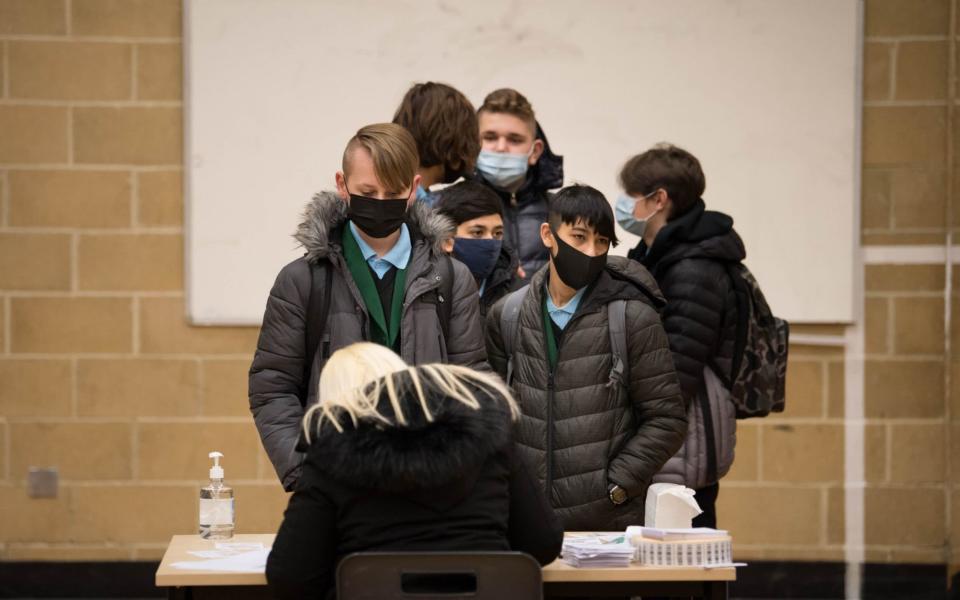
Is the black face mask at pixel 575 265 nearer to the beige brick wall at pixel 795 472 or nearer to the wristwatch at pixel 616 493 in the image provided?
the wristwatch at pixel 616 493

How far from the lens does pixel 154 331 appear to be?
210 inches

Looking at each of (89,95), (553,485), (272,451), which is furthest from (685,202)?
(89,95)

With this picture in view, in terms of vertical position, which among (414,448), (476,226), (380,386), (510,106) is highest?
(510,106)

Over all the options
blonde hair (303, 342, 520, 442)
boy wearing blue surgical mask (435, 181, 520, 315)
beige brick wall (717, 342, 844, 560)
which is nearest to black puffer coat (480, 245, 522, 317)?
boy wearing blue surgical mask (435, 181, 520, 315)

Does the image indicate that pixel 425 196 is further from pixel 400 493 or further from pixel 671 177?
pixel 400 493

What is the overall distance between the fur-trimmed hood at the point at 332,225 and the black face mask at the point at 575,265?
29 cm

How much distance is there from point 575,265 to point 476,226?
42cm

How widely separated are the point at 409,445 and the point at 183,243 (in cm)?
324

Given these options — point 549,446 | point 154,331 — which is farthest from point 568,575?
point 154,331

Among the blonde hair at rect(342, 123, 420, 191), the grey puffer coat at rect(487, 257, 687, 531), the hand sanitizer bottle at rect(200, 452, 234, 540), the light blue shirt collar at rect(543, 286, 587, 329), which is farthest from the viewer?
the light blue shirt collar at rect(543, 286, 587, 329)

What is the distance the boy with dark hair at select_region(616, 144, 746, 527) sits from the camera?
3.69 metres

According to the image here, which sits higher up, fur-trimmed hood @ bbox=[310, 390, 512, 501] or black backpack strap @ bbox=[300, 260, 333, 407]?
black backpack strap @ bbox=[300, 260, 333, 407]

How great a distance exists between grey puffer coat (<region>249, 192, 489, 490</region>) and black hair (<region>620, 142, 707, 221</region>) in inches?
36.2

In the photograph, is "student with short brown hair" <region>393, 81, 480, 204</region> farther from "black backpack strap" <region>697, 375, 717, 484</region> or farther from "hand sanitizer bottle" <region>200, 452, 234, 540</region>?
"hand sanitizer bottle" <region>200, 452, 234, 540</region>
